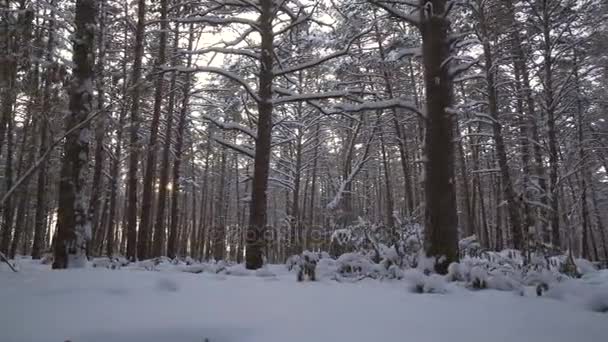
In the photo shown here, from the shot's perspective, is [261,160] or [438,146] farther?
[261,160]

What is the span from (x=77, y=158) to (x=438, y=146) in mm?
5123

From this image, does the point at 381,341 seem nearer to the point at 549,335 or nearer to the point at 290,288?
the point at 549,335

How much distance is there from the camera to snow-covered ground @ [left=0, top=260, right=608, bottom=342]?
7.25 feet

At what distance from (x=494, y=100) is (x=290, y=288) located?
37.7ft

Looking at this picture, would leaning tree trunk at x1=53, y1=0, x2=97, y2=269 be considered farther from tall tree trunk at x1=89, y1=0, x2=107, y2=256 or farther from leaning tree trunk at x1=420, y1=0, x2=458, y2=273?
leaning tree trunk at x1=420, y1=0, x2=458, y2=273

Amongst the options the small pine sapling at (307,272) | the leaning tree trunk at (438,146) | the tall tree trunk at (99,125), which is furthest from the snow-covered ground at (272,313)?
the tall tree trunk at (99,125)

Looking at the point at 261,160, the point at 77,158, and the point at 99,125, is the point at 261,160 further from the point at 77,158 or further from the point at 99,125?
the point at 77,158

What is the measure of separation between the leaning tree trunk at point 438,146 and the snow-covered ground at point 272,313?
129 centimetres

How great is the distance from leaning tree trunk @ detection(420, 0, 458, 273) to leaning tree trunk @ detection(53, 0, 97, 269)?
16.0 feet

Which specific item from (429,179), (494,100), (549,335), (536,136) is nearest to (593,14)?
(494,100)

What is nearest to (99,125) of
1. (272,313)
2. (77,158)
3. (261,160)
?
(77,158)

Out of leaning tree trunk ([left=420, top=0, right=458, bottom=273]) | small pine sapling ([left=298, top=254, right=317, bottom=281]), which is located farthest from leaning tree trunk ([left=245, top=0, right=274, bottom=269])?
leaning tree trunk ([left=420, top=0, right=458, bottom=273])

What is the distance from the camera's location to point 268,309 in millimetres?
2766

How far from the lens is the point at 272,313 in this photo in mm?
2650
